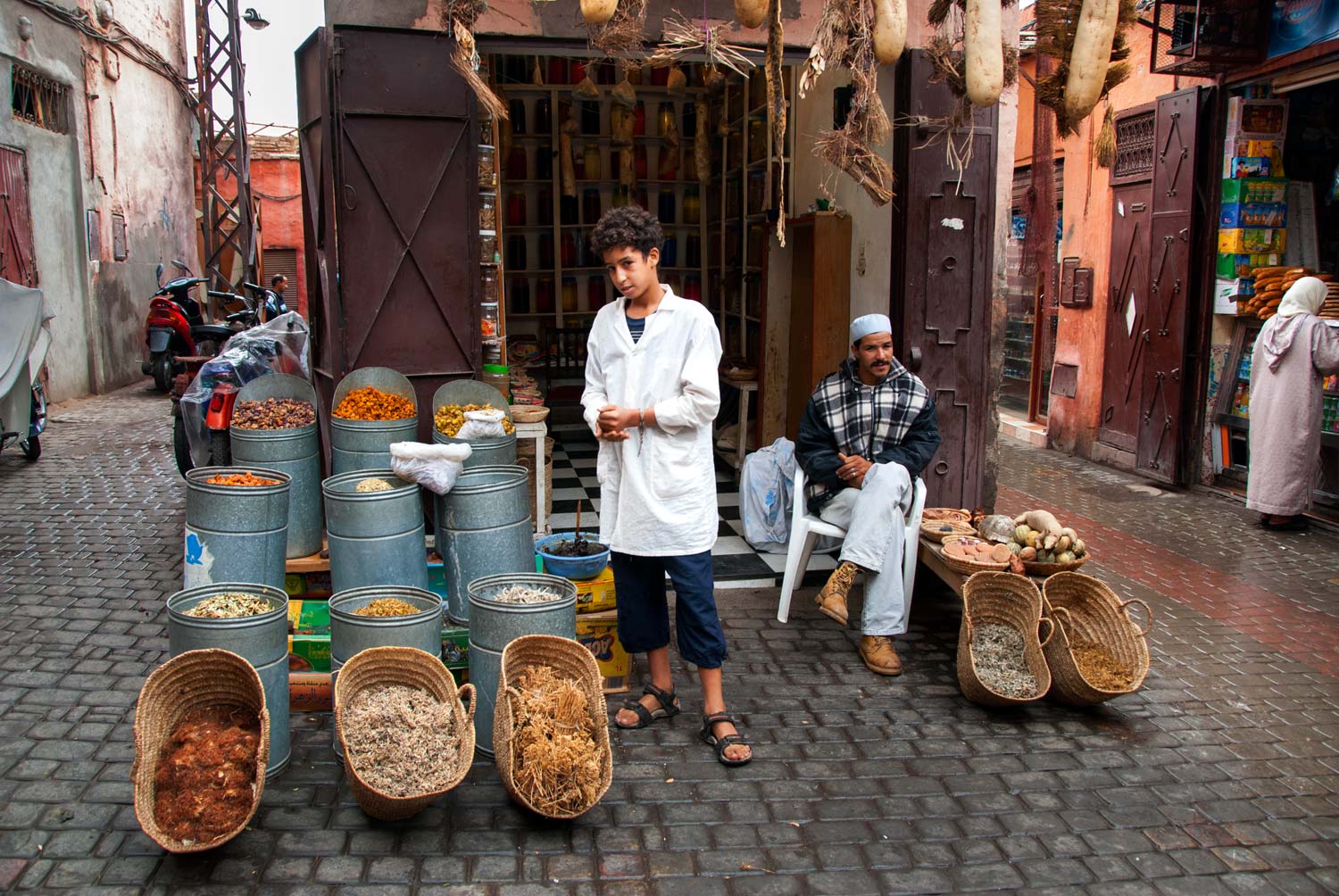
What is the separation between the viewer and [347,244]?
210 inches

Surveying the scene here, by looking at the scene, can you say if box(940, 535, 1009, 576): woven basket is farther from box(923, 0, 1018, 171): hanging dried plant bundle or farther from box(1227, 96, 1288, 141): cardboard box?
box(1227, 96, 1288, 141): cardboard box

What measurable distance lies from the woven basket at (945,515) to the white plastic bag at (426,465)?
93.9 inches

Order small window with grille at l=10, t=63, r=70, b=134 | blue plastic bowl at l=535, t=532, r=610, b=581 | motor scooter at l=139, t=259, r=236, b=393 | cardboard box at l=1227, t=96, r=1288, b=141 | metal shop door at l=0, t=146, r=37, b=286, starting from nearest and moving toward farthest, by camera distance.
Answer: blue plastic bowl at l=535, t=532, r=610, b=581 → cardboard box at l=1227, t=96, r=1288, b=141 → metal shop door at l=0, t=146, r=37, b=286 → small window with grille at l=10, t=63, r=70, b=134 → motor scooter at l=139, t=259, r=236, b=393

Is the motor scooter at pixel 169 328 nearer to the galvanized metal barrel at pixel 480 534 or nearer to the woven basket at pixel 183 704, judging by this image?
the galvanized metal barrel at pixel 480 534

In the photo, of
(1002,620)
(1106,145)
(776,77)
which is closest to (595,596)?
(1002,620)

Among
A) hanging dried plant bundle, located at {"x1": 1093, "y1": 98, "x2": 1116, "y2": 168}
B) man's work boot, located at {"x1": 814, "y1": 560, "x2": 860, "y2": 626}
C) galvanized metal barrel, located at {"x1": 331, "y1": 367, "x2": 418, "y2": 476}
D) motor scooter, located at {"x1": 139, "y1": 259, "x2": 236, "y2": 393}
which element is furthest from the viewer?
motor scooter, located at {"x1": 139, "y1": 259, "x2": 236, "y2": 393}

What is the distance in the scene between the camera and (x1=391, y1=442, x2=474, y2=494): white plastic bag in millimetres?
4242

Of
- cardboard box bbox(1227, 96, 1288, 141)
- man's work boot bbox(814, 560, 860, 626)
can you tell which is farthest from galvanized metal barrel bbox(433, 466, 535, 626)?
cardboard box bbox(1227, 96, 1288, 141)

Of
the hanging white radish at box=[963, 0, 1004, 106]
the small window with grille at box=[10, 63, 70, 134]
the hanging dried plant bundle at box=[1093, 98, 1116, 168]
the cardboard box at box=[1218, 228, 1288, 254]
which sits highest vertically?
the small window with grille at box=[10, 63, 70, 134]

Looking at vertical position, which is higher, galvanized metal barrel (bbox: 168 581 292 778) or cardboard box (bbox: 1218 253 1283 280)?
cardboard box (bbox: 1218 253 1283 280)

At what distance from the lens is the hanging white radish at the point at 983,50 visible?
14.0ft

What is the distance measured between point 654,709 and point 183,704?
5.39ft

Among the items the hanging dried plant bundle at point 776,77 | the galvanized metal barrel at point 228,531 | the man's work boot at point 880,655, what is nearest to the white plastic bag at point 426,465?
the galvanized metal barrel at point 228,531

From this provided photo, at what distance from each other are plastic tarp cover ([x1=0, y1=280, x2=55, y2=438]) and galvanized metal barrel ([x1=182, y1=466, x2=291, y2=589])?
4.98 metres
